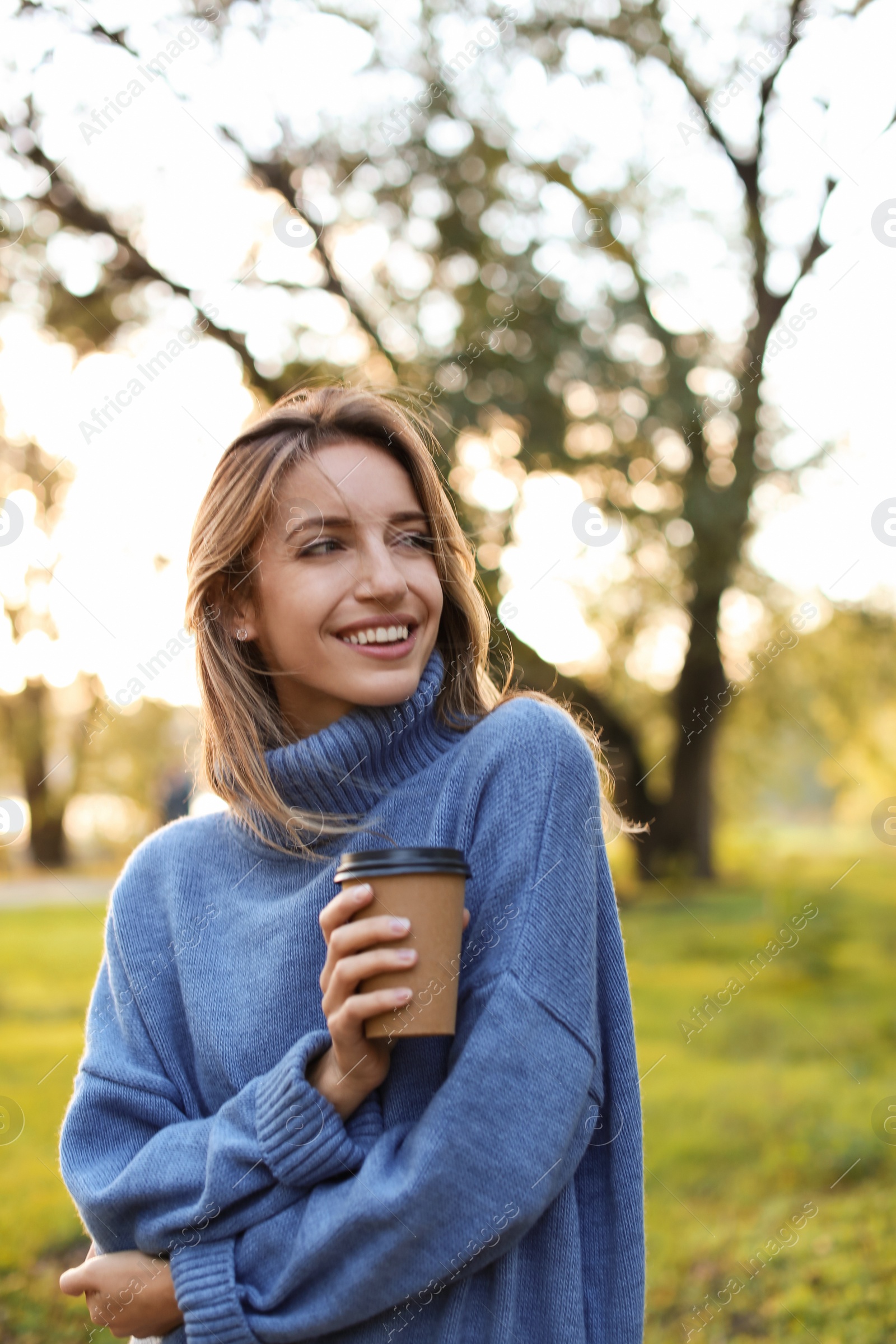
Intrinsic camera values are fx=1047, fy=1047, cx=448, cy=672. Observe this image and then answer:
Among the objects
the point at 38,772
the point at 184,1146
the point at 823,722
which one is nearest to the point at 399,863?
the point at 184,1146

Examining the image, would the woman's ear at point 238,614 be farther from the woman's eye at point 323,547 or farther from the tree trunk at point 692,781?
the tree trunk at point 692,781

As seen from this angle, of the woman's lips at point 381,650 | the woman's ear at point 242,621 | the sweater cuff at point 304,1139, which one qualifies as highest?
the woman's lips at point 381,650

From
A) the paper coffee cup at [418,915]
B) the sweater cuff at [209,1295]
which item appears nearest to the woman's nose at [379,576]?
the paper coffee cup at [418,915]

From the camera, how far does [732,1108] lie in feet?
17.2

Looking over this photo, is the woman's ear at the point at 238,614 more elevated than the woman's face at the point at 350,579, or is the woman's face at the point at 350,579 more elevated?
the woman's face at the point at 350,579

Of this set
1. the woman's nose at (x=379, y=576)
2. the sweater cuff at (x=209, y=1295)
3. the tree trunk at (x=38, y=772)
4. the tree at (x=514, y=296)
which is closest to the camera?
the sweater cuff at (x=209, y=1295)

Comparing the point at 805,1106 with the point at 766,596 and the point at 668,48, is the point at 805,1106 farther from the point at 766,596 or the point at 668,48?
the point at 668,48

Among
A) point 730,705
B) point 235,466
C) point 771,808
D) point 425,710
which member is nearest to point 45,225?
point 235,466

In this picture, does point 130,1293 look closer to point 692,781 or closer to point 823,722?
point 692,781

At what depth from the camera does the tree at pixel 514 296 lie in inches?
224

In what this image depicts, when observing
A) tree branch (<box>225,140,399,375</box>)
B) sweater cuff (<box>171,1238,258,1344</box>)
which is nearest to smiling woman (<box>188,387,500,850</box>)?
sweater cuff (<box>171,1238,258,1344</box>)

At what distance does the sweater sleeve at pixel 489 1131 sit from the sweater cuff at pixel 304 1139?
32 millimetres

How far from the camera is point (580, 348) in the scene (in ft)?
20.4

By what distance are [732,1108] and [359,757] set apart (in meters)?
4.53
